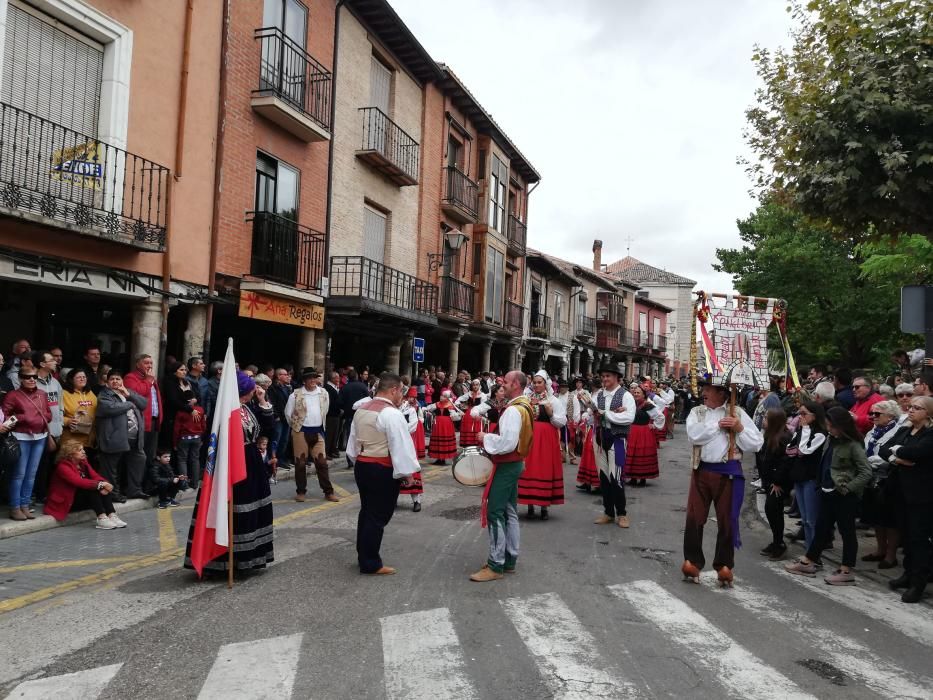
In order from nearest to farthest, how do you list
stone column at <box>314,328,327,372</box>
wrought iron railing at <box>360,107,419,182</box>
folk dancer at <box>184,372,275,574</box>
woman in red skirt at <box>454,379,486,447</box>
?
1. folk dancer at <box>184,372,275,574</box>
2. woman in red skirt at <box>454,379,486,447</box>
3. stone column at <box>314,328,327,372</box>
4. wrought iron railing at <box>360,107,419,182</box>

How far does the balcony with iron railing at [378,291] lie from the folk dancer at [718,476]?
1013 centimetres

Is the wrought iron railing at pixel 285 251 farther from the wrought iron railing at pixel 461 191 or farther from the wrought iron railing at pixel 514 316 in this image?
the wrought iron railing at pixel 514 316

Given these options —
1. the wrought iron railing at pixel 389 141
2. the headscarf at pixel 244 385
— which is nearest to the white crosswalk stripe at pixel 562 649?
the headscarf at pixel 244 385

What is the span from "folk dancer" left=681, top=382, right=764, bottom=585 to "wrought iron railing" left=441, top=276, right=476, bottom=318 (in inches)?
626

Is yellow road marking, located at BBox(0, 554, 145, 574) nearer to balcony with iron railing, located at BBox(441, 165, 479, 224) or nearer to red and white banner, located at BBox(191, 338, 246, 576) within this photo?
red and white banner, located at BBox(191, 338, 246, 576)

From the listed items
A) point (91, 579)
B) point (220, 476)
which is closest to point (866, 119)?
point (220, 476)

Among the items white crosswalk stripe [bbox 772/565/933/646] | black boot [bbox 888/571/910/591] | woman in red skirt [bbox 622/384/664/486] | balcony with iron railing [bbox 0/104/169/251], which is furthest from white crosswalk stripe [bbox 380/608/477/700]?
woman in red skirt [bbox 622/384/664/486]

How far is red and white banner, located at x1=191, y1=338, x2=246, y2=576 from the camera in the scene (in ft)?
18.7

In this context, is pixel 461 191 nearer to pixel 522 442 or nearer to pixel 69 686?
pixel 522 442

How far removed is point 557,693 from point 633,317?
45.7 meters

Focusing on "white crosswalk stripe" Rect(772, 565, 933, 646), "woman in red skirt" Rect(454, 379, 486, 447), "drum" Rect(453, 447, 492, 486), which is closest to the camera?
"white crosswalk stripe" Rect(772, 565, 933, 646)

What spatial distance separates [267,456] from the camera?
9.69m

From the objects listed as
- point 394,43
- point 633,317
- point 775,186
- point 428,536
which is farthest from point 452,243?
point 633,317

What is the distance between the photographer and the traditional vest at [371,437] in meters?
6.28
